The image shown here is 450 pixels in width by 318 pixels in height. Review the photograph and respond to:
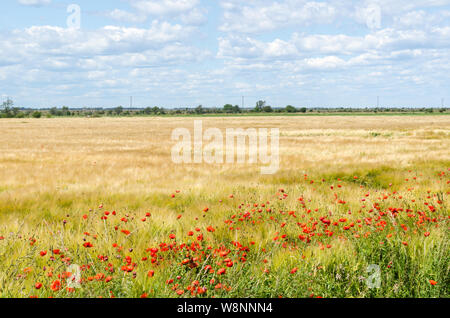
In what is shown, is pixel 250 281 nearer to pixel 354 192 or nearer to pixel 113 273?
pixel 113 273

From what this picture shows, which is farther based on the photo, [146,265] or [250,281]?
[146,265]

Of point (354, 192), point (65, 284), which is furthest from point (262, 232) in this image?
point (354, 192)

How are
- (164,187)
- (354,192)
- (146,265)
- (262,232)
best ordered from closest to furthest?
(146,265) < (262,232) < (354,192) < (164,187)

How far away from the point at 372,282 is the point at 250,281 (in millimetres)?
1330

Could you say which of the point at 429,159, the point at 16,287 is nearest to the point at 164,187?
the point at 16,287

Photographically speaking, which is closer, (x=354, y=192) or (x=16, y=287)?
(x=16, y=287)

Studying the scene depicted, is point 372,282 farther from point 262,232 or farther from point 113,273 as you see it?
point 113,273

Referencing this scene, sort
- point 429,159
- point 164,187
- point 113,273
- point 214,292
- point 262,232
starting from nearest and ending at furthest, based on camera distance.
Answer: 1. point 214,292
2. point 113,273
3. point 262,232
4. point 164,187
5. point 429,159

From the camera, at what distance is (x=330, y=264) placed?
4.51 metres

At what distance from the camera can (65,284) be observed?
372cm
